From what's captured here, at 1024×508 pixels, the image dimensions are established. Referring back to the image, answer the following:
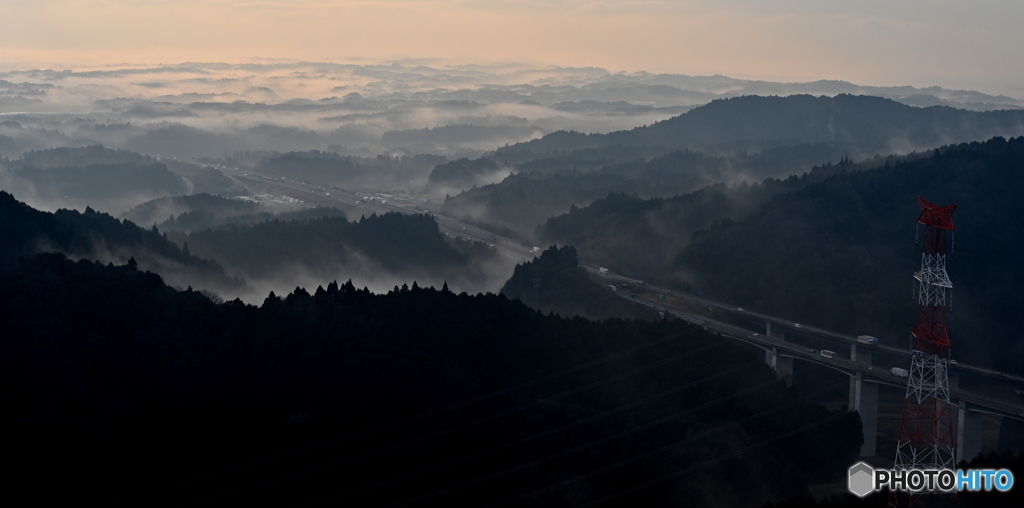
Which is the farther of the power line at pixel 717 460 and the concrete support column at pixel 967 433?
the concrete support column at pixel 967 433

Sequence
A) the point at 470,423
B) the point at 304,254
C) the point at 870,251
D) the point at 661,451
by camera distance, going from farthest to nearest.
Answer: the point at 304,254, the point at 870,251, the point at 661,451, the point at 470,423

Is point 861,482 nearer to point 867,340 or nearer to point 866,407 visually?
point 866,407

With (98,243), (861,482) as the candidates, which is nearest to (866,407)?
(861,482)

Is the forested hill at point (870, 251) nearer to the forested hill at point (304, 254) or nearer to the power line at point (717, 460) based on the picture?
the forested hill at point (304, 254)

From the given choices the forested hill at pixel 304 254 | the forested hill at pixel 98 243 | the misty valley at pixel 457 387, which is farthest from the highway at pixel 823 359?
the forested hill at pixel 98 243

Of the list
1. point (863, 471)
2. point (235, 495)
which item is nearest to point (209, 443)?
point (235, 495)
